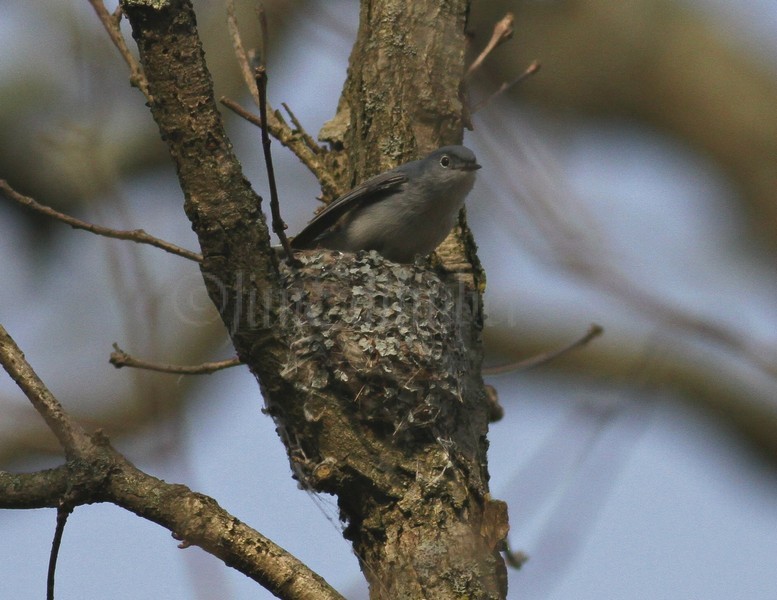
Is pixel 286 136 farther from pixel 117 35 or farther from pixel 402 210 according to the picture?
pixel 117 35

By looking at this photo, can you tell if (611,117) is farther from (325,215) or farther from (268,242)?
(268,242)

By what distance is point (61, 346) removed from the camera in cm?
716

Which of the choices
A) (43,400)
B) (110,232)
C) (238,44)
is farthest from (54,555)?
(238,44)

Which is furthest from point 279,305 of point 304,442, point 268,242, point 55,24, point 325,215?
point 55,24

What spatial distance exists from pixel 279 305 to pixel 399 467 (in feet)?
2.15

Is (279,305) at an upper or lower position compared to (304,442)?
upper

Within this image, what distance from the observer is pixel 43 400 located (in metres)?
2.73

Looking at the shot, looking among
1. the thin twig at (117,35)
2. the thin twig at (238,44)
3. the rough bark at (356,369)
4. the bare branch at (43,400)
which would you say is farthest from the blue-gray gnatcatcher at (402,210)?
the bare branch at (43,400)

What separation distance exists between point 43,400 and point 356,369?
110 cm

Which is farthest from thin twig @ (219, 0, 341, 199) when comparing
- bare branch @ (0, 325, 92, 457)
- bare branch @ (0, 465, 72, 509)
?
bare branch @ (0, 465, 72, 509)

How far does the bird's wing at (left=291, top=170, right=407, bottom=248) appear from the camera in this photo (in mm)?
4277

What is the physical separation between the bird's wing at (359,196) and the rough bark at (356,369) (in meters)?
0.36

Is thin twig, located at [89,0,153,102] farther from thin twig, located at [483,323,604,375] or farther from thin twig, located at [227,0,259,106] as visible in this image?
thin twig, located at [483,323,604,375]

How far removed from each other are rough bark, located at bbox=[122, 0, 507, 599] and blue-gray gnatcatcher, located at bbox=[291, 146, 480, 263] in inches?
18.6
